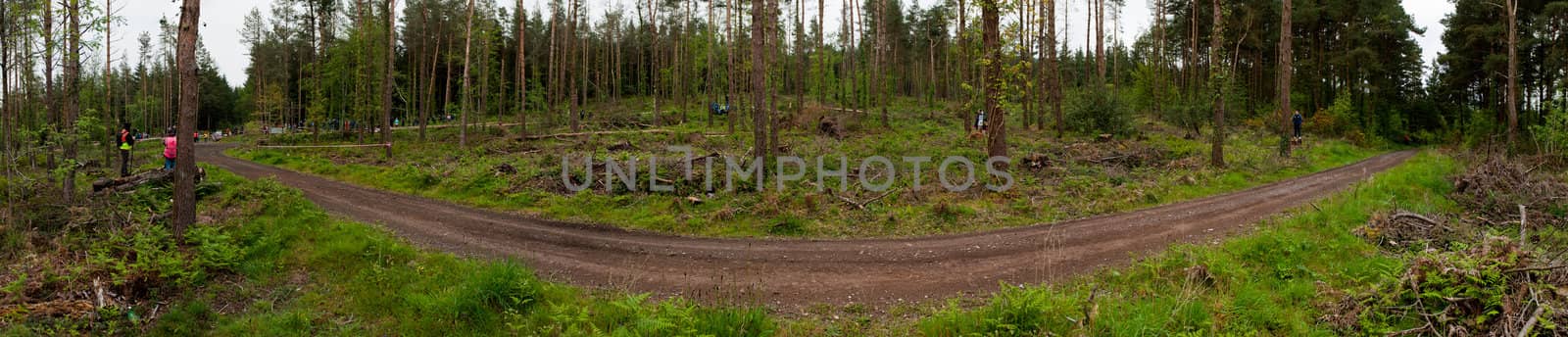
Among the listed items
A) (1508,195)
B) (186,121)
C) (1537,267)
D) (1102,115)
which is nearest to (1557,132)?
(1508,195)

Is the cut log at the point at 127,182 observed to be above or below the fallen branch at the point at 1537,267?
above

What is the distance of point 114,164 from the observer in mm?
21516

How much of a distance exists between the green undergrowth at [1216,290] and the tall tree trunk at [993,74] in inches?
215

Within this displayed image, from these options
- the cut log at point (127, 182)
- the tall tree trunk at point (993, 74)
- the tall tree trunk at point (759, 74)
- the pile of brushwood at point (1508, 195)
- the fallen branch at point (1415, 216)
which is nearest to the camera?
the fallen branch at point (1415, 216)

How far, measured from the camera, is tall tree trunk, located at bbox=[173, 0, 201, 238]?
26.7 feet

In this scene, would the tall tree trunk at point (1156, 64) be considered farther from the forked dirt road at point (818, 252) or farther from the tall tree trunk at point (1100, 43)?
the forked dirt road at point (818, 252)

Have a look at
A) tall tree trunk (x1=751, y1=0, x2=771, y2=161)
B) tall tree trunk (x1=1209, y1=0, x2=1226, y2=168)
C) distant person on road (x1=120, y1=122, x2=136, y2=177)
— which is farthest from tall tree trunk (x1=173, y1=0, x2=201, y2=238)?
tall tree trunk (x1=1209, y1=0, x2=1226, y2=168)

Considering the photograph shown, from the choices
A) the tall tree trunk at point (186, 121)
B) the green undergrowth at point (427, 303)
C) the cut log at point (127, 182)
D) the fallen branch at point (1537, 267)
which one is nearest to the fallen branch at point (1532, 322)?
the fallen branch at point (1537, 267)

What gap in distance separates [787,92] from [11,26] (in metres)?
47.3

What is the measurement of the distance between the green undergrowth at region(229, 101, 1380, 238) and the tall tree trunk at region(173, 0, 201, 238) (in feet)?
17.1

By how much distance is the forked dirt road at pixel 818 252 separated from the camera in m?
6.88

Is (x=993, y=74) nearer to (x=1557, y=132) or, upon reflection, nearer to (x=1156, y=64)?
(x=1557, y=132)

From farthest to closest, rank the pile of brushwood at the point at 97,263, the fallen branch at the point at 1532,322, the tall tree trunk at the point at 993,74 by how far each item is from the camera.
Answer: the tall tree trunk at the point at 993,74
the pile of brushwood at the point at 97,263
the fallen branch at the point at 1532,322

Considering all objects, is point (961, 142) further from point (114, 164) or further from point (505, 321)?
point (114, 164)
